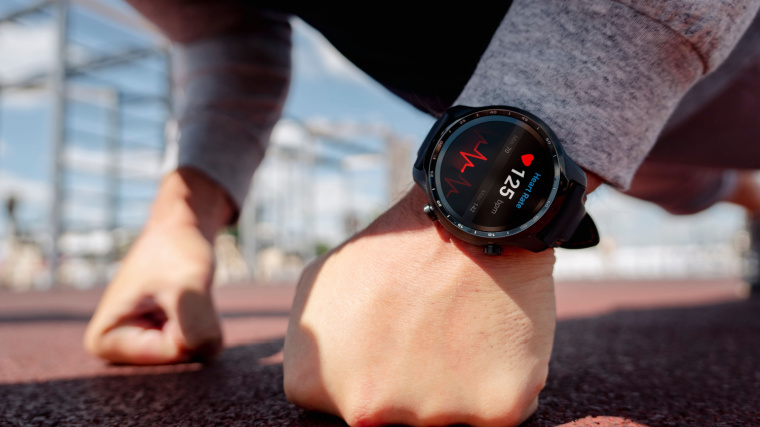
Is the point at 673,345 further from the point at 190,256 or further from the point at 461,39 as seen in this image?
the point at 190,256

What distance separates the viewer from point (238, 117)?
93cm

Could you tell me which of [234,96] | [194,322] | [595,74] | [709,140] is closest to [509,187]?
[595,74]

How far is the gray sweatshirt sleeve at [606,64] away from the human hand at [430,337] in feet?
0.37

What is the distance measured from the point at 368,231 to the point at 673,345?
702mm

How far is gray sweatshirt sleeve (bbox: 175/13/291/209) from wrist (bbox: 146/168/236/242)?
22mm

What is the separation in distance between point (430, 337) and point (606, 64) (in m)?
0.26

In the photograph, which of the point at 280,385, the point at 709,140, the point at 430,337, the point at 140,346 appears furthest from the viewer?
the point at 709,140

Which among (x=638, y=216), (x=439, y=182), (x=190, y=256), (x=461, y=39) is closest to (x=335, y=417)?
(x=439, y=182)

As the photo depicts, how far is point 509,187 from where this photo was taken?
44 cm

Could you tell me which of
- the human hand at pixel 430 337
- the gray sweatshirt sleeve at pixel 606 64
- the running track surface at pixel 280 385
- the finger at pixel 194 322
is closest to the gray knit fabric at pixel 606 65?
the gray sweatshirt sleeve at pixel 606 64

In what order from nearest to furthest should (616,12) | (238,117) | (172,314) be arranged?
(616,12)
(172,314)
(238,117)

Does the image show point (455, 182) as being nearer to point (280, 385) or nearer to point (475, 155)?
point (475, 155)

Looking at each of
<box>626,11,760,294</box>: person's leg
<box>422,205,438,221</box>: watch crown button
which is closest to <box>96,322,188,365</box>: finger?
<box>422,205,438,221</box>: watch crown button

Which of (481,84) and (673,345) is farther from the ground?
(481,84)
